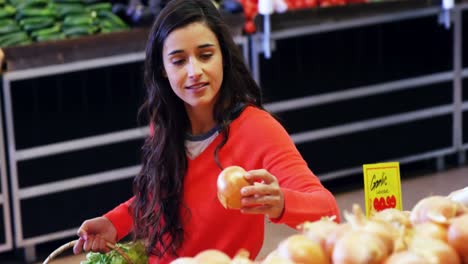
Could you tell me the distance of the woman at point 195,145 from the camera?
239cm

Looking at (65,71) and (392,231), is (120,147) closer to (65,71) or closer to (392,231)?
(65,71)

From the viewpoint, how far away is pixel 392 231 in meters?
1.64

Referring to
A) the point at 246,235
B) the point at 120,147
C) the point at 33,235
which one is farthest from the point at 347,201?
the point at 246,235

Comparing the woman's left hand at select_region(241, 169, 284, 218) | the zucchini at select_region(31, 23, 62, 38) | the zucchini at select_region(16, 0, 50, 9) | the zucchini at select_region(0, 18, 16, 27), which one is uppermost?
the woman's left hand at select_region(241, 169, 284, 218)

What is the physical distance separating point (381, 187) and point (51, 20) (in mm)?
3373

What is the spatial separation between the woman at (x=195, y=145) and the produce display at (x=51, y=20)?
2690 millimetres

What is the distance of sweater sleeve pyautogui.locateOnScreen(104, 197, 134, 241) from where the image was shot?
2.63m

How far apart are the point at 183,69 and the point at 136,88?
2952 millimetres

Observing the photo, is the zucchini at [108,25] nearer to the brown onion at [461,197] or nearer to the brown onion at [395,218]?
the brown onion at [461,197]

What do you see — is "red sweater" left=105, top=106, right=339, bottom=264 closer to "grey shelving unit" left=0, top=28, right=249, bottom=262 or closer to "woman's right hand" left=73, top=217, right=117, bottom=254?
"woman's right hand" left=73, top=217, right=117, bottom=254

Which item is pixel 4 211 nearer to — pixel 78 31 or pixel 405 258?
pixel 78 31

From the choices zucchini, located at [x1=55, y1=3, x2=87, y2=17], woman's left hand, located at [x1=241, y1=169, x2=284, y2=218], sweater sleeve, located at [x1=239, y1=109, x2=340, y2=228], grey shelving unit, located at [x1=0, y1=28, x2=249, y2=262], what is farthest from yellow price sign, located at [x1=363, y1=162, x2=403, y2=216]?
zucchini, located at [x1=55, y1=3, x2=87, y2=17]

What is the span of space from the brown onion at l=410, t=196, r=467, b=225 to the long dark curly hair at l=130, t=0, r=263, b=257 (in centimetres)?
74

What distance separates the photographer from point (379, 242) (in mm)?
1552
